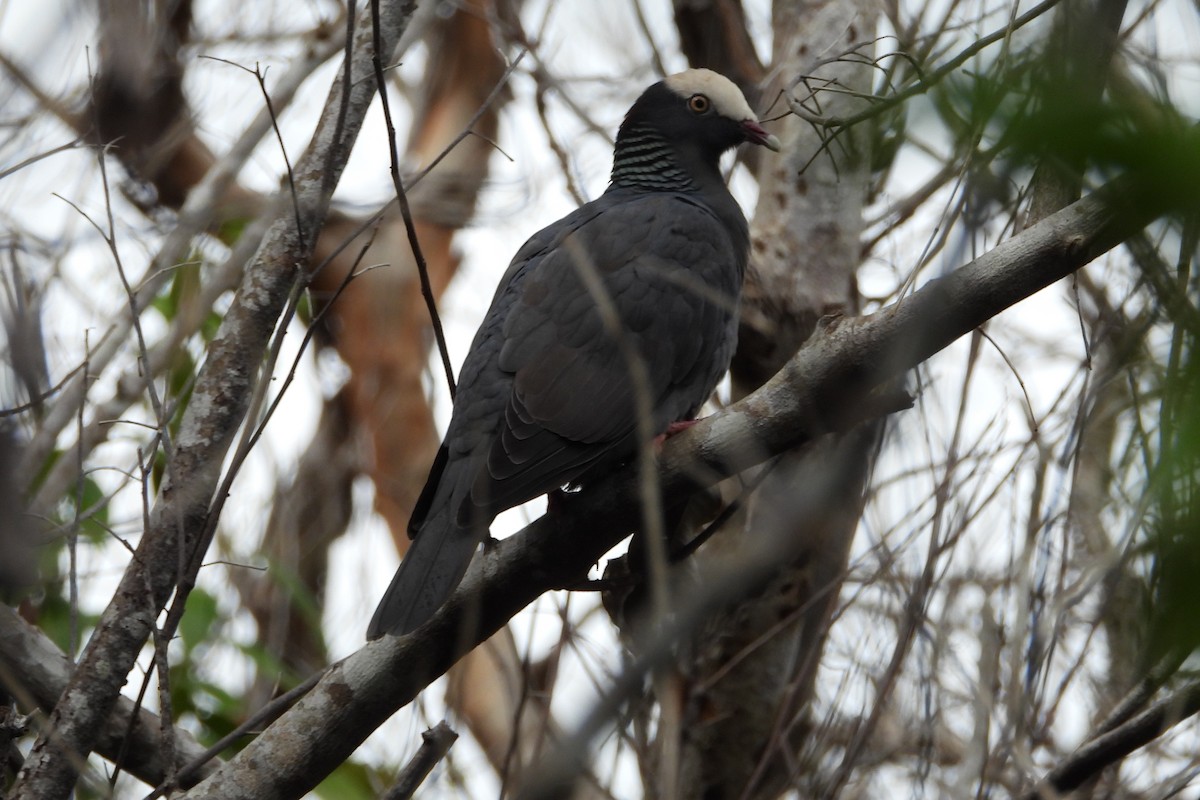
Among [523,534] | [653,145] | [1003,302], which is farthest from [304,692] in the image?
[653,145]

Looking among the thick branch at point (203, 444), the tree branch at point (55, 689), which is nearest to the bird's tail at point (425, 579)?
the thick branch at point (203, 444)

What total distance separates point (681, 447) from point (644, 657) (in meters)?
1.65

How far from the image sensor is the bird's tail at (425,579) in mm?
2857

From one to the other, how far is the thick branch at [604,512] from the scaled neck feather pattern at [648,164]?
5.18 feet

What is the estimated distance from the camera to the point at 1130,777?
4.25m

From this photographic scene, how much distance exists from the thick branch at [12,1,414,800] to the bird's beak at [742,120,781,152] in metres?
1.46

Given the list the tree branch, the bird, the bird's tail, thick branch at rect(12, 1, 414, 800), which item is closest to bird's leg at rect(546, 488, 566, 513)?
the bird

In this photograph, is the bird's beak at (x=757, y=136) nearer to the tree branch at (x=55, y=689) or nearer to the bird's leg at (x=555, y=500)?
the bird's leg at (x=555, y=500)

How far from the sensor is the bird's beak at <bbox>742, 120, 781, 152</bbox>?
172 inches

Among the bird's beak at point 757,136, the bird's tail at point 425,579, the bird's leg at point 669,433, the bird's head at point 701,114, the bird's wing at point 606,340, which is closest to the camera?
the bird's tail at point 425,579

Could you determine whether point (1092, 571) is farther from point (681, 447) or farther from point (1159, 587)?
point (1159, 587)

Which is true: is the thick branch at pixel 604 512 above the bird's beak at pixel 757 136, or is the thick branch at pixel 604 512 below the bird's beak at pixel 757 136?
below

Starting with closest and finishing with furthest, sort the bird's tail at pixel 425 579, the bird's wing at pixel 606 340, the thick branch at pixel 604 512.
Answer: the thick branch at pixel 604 512, the bird's tail at pixel 425 579, the bird's wing at pixel 606 340

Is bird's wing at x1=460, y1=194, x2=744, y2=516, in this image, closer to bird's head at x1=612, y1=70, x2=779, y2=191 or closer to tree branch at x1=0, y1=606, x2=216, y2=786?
bird's head at x1=612, y1=70, x2=779, y2=191
